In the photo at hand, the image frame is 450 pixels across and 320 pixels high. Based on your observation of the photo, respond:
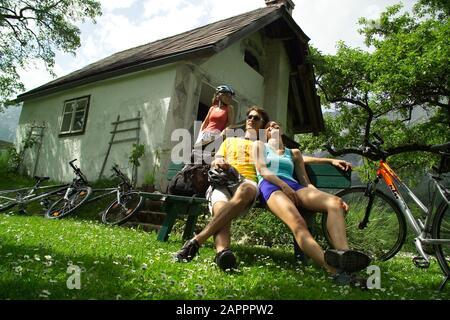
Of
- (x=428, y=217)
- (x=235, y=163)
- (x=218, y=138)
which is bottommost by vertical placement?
(x=428, y=217)

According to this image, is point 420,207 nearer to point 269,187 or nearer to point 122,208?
point 269,187

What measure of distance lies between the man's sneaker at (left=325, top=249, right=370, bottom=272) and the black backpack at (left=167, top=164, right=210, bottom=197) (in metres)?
2.03

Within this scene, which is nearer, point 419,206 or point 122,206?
point 419,206

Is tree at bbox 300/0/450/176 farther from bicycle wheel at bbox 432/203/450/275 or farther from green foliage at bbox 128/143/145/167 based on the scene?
bicycle wheel at bbox 432/203/450/275

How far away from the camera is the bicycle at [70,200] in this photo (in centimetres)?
830

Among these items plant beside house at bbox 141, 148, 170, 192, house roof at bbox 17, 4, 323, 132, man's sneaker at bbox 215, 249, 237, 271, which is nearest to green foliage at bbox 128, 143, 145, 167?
plant beside house at bbox 141, 148, 170, 192

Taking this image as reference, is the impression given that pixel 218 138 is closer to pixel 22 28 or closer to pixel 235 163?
pixel 235 163

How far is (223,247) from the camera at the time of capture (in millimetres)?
3318

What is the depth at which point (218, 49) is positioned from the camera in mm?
9422

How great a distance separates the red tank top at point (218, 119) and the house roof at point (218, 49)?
3955 mm

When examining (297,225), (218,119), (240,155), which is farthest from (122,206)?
(297,225)

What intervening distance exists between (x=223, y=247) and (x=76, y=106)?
11433 mm

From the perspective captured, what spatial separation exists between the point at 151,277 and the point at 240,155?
1.66 m
